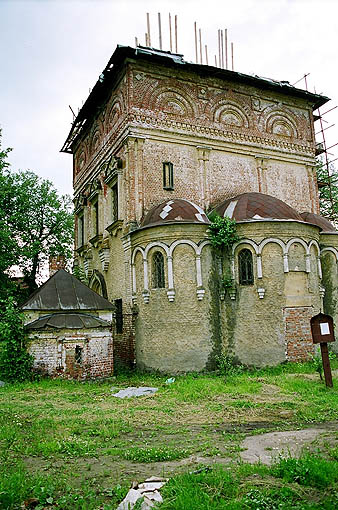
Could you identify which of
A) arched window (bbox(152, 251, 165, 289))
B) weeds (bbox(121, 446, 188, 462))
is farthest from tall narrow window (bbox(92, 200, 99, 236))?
weeds (bbox(121, 446, 188, 462))

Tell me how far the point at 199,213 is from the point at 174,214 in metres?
0.95

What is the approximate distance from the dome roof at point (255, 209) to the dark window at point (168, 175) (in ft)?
7.25

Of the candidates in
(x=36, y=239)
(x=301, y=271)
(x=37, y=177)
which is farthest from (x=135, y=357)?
(x=37, y=177)

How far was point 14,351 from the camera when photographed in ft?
45.0

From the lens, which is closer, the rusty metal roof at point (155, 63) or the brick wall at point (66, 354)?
the brick wall at point (66, 354)

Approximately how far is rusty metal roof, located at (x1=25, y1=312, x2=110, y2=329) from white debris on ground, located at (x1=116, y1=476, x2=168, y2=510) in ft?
30.3

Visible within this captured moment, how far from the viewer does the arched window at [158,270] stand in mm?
15166

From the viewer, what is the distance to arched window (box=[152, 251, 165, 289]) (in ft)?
49.8

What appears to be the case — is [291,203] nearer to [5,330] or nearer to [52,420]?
[5,330]

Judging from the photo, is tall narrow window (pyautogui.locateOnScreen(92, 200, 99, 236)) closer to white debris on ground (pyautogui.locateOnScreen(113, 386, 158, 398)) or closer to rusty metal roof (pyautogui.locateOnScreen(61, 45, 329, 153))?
rusty metal roof (pyautogui.locateOnScreen(61, 45, 329, 153))

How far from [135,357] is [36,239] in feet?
48.9

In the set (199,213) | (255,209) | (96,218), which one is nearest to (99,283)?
(96,218)

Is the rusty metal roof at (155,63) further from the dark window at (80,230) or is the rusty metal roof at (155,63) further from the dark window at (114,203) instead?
the dark window at (80,230)

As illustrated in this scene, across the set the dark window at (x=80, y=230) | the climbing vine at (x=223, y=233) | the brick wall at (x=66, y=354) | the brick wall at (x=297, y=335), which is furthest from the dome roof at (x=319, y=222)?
the dark window at (x=80, y=230)
